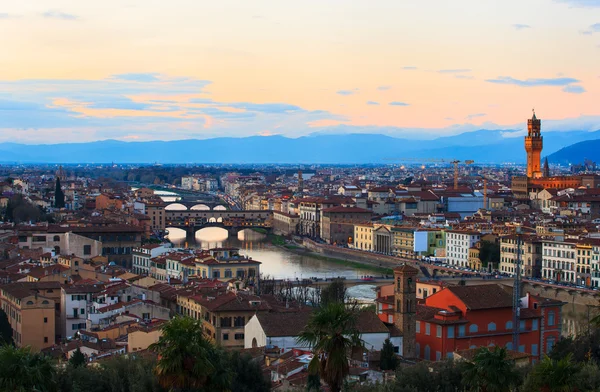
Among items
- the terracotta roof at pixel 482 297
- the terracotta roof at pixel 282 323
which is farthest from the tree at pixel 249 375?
the terracotta roof at pixel 482 297

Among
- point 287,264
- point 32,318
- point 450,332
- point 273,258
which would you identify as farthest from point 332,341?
point 273,258

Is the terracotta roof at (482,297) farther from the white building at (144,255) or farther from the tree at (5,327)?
the white building at (144,255)

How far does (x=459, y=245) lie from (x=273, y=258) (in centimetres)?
693

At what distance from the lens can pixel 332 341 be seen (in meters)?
8.38

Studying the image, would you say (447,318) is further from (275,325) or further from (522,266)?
(522,266)

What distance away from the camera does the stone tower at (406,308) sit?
16.6 metres

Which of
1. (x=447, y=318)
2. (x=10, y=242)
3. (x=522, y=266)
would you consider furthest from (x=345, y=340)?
(x=522, y=266)

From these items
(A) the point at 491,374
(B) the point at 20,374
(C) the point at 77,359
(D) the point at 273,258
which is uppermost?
(B) the point at 20,374

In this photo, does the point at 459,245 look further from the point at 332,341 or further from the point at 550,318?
the point at 332,341

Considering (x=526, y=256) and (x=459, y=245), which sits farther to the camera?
(x=459, y=245)

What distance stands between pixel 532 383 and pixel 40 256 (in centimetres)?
1958

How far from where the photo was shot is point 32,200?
5041 centimetres

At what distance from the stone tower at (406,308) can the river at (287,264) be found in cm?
460

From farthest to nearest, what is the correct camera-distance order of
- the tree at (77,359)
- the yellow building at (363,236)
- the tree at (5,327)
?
the yellow building at (363,236)
the tree at (5,327)
the tree at (77,359)
